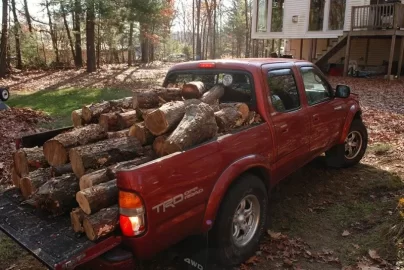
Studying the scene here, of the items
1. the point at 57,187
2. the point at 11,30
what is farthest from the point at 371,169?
the point at 11,30

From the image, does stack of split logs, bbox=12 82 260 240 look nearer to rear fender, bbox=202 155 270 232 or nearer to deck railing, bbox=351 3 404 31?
rear fender, bbox=202 155 270 232

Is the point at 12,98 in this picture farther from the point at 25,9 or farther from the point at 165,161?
the point at 25,9

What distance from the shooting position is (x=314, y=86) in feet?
16.1

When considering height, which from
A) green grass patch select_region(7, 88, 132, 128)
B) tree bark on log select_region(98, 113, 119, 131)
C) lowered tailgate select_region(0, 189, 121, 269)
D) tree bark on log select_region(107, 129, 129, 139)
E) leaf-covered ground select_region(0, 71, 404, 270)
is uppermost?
tree bark on log select_region(98, 113, 119, 131)

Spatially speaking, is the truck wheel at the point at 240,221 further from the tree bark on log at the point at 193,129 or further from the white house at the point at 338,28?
the white house at the point at 338,28

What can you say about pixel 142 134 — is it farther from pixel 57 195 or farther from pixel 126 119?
pixel 57 195

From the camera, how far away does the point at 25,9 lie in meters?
27.4

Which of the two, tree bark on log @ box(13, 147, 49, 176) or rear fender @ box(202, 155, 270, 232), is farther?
tree bark on log @ box(13, 147, 49, 176)

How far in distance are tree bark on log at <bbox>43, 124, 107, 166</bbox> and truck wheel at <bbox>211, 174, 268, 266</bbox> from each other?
1406mm

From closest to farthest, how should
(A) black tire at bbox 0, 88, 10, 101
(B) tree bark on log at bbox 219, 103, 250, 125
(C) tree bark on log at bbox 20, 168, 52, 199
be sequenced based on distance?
(C) tree bark on log at bbox 20, 168, 52, 199 < (B) tree bark on log at bbox 219, 103, 250, 125 < (A) black tire at bbox 0, 88, 10, 101

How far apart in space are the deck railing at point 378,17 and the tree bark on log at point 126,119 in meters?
15.3

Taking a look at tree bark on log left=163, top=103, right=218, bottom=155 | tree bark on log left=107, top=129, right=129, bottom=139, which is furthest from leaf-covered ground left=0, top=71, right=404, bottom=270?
tree bark on log left=107, top=129, right=129, bottom=139

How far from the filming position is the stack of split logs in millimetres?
2639

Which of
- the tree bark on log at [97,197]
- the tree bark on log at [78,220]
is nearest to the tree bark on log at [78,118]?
the tree bark on log at [97,197]
